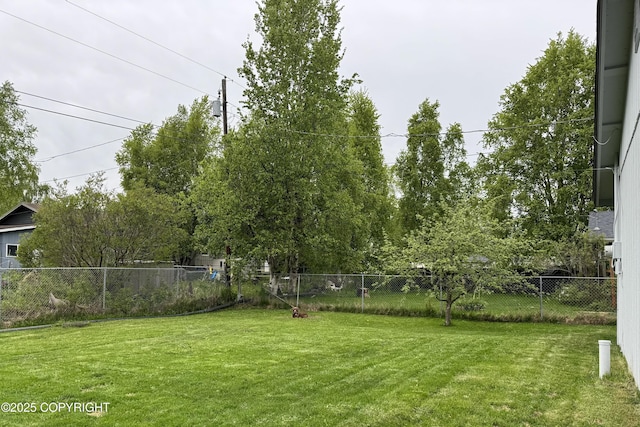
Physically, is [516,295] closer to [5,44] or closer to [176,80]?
[176,80]

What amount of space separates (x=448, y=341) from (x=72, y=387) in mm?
7695

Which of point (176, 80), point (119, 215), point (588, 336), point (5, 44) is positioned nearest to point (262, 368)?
point (588, 336)

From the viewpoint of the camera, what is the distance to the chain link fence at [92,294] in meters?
13.3

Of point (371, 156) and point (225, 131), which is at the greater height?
point (371, 156)

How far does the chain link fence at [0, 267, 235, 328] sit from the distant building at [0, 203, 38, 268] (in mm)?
15293

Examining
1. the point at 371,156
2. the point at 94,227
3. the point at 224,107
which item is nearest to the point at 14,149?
Result: the point at 224,107

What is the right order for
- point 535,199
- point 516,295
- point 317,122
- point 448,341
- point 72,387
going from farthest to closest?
point 535,199 < point 317,122 < point 516,295 < point 448,341 < point 72,387

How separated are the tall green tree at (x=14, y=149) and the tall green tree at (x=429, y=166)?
76.3 ft

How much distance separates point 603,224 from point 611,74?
1780cm

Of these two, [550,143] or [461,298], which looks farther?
[550,143]

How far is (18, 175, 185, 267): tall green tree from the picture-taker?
Answer: 1605cm

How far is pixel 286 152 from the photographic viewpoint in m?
20.0

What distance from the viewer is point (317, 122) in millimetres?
20578

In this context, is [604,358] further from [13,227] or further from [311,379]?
[13,227]
